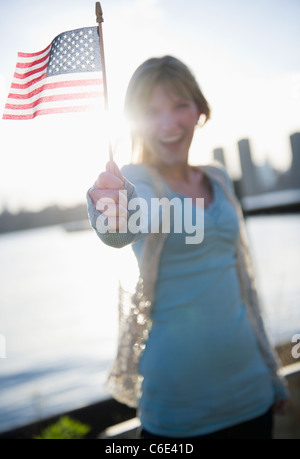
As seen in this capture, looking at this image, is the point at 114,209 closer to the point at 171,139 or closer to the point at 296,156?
the point at 171,139

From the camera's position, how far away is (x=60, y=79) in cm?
179

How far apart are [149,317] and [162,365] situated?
0.19 meters

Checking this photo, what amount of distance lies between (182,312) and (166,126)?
28.8 inches

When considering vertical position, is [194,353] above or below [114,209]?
below

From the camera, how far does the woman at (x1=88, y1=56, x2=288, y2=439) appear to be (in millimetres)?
1788

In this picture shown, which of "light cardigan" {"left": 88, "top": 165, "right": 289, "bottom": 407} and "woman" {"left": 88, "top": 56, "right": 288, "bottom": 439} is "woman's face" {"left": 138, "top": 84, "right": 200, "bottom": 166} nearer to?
"woman" {"left": 88, "top": 56, "right": 288, "bottom": 439}

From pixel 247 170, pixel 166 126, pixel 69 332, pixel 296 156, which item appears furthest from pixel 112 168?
pixel 247 170

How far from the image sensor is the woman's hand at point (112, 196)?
4.33 ft

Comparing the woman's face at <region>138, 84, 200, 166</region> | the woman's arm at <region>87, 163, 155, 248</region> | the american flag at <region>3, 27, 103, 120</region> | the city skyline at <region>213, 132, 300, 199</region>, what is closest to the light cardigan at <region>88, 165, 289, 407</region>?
the woman's face at <region>138, 84, 200, 166</region>

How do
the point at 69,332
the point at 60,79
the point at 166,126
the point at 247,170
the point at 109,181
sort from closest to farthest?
the point at 109,181 < the point at 60,79 < the point at 166,126 < the point at 69,332 < the point at 247,170

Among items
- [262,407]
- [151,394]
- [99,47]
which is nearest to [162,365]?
[151,394]

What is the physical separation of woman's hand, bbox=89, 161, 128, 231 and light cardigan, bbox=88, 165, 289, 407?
433 millimetres
